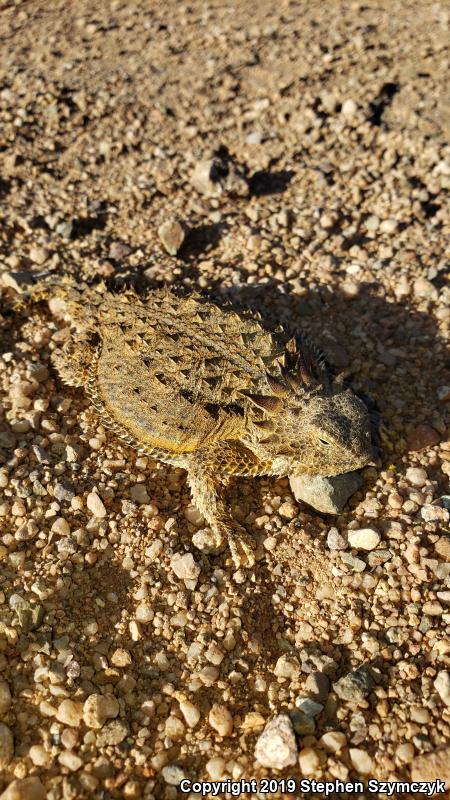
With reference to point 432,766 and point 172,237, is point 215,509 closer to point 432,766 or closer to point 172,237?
point 432,766

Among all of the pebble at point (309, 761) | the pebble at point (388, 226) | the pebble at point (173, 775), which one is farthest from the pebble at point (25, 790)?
the pebble at point (388, 226)

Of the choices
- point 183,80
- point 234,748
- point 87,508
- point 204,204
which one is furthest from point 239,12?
point 234,748

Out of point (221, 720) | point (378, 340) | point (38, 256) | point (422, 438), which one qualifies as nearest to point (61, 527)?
point (221, 720)

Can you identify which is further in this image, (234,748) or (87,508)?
(87,508)

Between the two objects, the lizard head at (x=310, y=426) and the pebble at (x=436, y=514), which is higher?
the lizard head at (x=310, y=426)

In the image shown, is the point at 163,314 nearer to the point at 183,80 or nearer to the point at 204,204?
the point at 204,204

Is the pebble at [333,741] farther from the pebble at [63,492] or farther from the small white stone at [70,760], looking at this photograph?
the pebble at [63,492]

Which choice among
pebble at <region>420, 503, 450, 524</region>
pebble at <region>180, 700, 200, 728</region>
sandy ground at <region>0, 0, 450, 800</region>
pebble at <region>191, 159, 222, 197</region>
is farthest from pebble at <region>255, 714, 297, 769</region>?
pebble at <region>191, 159, 222, 197</region>
